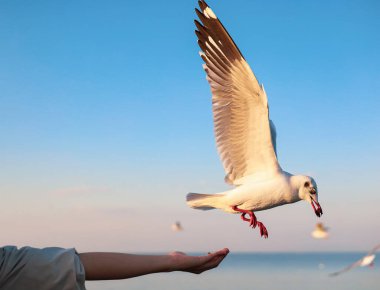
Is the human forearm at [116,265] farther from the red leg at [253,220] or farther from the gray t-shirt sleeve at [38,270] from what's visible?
the red leg at [253,220]

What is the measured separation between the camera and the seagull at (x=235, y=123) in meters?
3.21

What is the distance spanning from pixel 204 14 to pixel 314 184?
50.6 inches

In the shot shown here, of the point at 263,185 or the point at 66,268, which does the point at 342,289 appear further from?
the point at 66,268

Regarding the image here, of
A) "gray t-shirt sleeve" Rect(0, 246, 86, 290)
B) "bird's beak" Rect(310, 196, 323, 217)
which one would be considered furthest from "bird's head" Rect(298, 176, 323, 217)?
"gray t-shirt sleeve" Rect(0, 246, 86, 290)

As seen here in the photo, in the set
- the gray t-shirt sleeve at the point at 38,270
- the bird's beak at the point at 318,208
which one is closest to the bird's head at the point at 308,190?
the bird's beak at the point at 318,208

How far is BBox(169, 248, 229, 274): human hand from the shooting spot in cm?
173

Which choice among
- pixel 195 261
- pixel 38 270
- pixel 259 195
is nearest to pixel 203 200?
pixel 259 195

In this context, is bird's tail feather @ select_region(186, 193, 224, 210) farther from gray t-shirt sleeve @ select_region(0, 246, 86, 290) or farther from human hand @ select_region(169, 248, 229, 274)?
gray t-shirt sleeve @ select_region(0, 246, 86, 290)

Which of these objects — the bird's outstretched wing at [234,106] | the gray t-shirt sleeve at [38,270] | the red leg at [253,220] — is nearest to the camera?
the gray t-shirt sleeve at [38,270]

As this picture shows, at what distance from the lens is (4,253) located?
157 cm

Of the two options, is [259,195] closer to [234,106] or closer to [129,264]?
[234,106]

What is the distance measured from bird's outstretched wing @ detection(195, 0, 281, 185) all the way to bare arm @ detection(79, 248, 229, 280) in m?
1.68

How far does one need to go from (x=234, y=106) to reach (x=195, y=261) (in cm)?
204

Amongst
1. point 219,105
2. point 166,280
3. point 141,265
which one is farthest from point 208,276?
point 141,265
